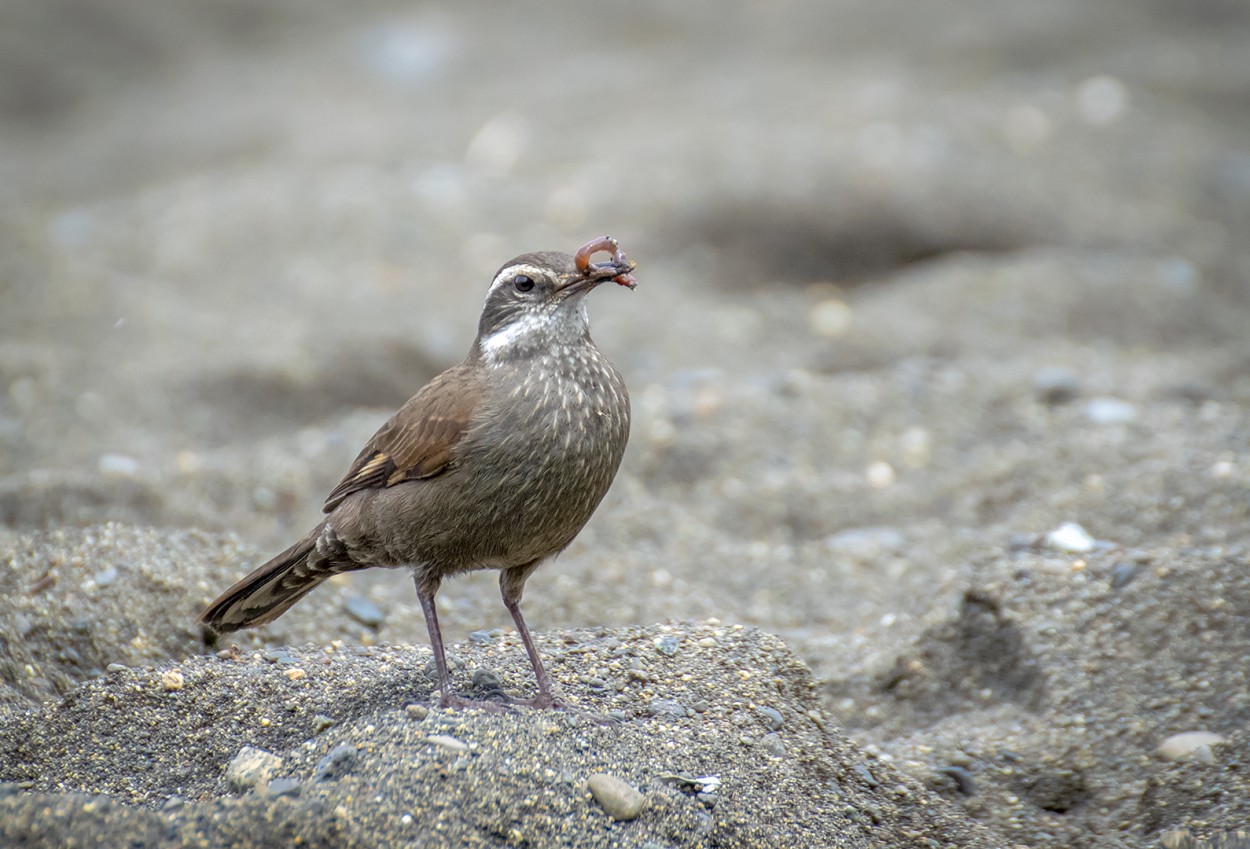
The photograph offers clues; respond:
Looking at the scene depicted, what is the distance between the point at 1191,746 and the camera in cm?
432

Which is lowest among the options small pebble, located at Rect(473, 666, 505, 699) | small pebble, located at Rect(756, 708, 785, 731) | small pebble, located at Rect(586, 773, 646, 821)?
small pebble, located at Rect(756, 708, 785, 731)

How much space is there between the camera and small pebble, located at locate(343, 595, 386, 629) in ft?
17.7

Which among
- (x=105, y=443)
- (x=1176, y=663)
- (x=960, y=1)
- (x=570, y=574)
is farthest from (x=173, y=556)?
(x=960, y=1)

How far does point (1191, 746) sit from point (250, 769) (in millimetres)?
3102

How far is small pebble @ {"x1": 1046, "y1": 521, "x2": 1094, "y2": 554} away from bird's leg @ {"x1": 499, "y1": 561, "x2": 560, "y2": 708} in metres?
2.39

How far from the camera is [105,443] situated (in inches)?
285

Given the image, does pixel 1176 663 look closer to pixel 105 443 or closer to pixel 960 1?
pixel 105 443

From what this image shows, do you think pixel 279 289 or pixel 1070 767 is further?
pixel 279 289

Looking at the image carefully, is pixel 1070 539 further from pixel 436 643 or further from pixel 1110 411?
pixel 436 643

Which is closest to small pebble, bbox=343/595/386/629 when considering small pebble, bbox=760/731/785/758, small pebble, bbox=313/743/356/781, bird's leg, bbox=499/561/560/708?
bird's leg, bbox=499/561/560/708

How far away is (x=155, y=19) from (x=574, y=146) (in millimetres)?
5907

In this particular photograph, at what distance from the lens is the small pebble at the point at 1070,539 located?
543 centimetres

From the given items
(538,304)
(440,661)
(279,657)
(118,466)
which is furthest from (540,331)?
(118,466)

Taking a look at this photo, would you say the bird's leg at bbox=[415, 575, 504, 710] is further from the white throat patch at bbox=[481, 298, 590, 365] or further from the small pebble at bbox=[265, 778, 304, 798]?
the white throat patch at bbox=[481, 298, 590, 365]
